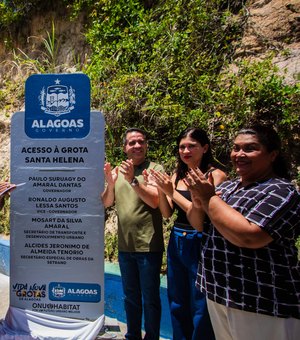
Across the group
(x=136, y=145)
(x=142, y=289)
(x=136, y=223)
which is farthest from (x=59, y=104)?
(x=142, y=289)

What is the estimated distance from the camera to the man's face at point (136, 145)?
2.75m

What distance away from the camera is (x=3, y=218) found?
5.99 m

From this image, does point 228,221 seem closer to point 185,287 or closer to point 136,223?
point 185,287

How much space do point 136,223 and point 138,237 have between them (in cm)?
10

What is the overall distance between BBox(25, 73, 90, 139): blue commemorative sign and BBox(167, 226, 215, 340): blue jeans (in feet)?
3.52

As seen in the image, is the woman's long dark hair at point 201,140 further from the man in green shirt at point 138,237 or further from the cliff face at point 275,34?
the cliff face at point 275,34

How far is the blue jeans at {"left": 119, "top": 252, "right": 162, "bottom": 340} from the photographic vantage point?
259 cm

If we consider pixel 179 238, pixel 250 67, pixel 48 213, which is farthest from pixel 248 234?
pixel 250 67

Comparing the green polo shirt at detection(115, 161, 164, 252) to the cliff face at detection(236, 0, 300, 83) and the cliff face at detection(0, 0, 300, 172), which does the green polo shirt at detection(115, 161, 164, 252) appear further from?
the cliff face at detection(236, 0, 300, 83)

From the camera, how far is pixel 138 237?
2598 mm

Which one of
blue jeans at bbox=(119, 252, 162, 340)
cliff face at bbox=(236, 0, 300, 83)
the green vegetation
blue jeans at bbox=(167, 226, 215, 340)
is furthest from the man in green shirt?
cliff face at bbox=(236, 0, 300, 83)

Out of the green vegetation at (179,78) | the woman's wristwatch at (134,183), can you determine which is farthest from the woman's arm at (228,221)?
the green vegetation at (179,78)

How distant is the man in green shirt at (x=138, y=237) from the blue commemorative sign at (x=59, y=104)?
0.39m

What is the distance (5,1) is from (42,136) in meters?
6.77
